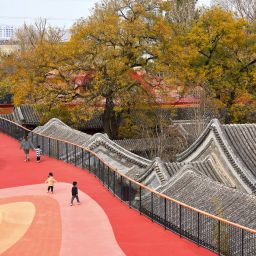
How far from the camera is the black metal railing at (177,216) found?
1489 cm

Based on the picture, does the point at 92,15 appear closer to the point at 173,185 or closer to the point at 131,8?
the point at 131,8

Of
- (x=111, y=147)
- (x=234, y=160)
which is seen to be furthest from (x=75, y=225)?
(x=111, y=147)

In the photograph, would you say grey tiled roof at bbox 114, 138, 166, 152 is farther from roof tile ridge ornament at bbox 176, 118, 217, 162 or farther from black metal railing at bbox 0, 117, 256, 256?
black metal railing at bbox 0, 117, 256, 256

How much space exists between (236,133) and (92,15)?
2038 centimetres

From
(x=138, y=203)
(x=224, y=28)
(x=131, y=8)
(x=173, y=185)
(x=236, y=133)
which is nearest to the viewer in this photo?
(x=138, y=203)

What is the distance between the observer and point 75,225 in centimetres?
1844

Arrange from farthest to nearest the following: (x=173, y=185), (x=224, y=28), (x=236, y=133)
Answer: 1. (x=224, y=28)
2. (x=236, y=133)
3. (x=173, y=185)

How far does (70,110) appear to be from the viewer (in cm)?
4484

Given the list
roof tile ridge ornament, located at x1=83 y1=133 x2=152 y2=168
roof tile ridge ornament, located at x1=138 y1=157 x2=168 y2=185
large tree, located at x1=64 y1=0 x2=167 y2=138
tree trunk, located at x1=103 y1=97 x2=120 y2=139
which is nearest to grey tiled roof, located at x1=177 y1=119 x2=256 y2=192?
roof tile ridge ornament, located at x1=83 y1=133 x2=152 y2=168

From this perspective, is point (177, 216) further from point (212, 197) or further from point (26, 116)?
point (26, 116)

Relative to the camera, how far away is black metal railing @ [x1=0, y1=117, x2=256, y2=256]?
1489 cm

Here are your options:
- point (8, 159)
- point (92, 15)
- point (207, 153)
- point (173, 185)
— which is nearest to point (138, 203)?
point (173, 185)

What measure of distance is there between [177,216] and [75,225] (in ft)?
12.1

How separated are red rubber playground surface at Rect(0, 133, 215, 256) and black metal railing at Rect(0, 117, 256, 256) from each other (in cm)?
31
